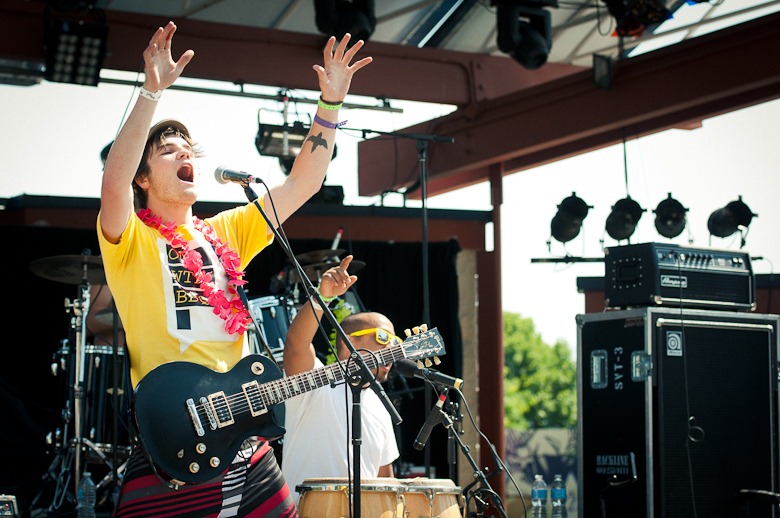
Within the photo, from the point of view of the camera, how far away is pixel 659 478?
5266 millimetres

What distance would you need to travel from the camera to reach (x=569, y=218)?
8.66 meters

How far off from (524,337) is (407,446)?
6222 centimetres

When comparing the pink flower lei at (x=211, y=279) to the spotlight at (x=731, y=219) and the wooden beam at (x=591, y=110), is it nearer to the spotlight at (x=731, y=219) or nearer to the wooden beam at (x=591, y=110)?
the wooden beam at (x=591, y=110)

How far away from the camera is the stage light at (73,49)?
7.25m

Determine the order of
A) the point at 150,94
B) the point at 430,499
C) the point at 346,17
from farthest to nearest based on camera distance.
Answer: the point at 346,17
the point at 430,499
the point at 150,94

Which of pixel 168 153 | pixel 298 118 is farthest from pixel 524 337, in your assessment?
pixel 168 153

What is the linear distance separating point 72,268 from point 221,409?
155 inches

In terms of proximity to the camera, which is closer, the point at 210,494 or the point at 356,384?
the point at 210,494

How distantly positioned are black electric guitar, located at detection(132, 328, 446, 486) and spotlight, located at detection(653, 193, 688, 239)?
20.8ft

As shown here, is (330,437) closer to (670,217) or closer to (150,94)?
(150,94)

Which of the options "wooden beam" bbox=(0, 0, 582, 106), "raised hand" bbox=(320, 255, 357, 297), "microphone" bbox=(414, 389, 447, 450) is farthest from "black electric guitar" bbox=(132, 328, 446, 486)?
"wooden beam" bbox=(0, 0, 582, 106)

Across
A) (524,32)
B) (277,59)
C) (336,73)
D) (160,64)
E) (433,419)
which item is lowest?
(433,419)

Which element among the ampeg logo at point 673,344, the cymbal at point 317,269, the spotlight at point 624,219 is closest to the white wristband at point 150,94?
the ampeg logo at point 673,344

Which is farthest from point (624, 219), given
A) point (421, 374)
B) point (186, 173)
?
point (186, 173)
